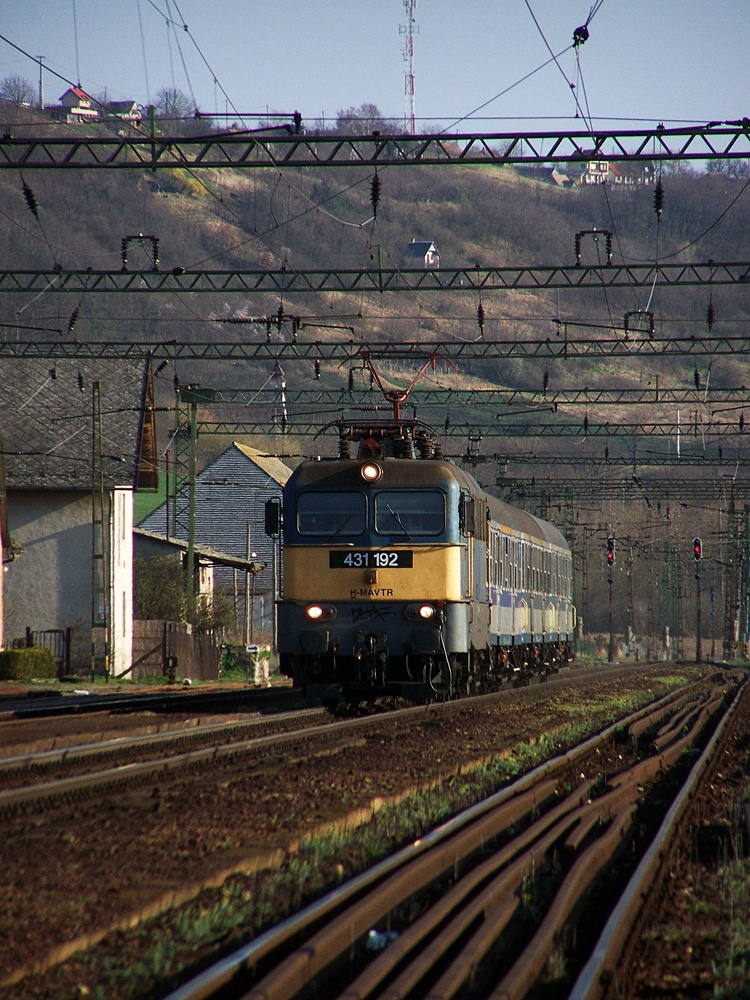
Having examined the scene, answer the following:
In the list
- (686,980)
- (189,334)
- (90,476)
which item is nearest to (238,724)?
(686,980)

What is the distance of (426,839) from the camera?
757 centimetres

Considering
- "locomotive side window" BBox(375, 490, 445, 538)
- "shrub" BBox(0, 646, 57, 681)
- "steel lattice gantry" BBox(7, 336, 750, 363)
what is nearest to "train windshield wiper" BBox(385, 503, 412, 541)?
"locomotive side window" BBox(375, 490, 445, 538)

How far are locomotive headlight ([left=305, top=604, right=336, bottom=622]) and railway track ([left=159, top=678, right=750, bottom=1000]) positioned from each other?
621 centimetres

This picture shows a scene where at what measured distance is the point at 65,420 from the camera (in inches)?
1428

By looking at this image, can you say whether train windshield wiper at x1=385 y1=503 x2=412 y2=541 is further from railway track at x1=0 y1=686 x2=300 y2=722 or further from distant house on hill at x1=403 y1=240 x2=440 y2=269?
distant house on hill at x1=403 y1=240 x2=440 y2=269

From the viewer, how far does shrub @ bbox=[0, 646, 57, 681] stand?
2852cm

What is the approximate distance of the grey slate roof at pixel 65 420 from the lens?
111 ft

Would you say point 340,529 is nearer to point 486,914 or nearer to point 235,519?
point 486,914

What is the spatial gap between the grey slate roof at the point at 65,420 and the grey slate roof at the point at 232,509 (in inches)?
703

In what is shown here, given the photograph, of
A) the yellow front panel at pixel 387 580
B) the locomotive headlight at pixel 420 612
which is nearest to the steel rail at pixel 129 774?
the locomotive headlight at pixel 420 612

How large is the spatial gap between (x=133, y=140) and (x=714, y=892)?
13635 millimetres

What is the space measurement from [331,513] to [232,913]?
10786 millimetres

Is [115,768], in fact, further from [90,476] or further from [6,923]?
[90,476]

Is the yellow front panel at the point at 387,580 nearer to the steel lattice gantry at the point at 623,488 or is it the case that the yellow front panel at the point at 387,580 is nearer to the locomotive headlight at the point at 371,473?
the locomotive headlight at the point at 371,473
